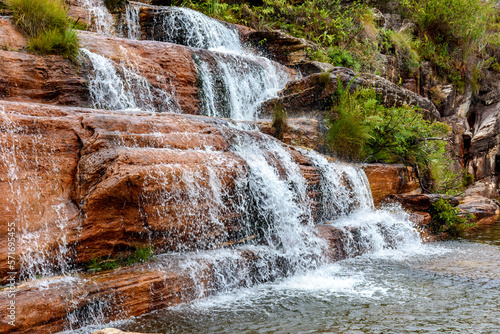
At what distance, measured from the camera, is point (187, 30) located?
34.6ft

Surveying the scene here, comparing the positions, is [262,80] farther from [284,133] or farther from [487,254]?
[487,254]

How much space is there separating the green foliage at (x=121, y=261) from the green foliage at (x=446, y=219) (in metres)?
6.10

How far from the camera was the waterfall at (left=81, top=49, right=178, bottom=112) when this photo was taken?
22.5 feet

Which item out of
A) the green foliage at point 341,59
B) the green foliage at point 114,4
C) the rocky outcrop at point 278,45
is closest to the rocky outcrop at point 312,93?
→ the rocky outcrop at point 278,45

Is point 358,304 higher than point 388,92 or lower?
lower

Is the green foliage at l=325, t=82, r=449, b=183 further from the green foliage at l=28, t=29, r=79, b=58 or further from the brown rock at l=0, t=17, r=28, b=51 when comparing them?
the brown rock at l=0, t=17, r=28, b=51

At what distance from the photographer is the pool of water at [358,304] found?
140 inches

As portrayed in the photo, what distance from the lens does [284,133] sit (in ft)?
25.4

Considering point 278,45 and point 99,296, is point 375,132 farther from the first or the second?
point 99,296

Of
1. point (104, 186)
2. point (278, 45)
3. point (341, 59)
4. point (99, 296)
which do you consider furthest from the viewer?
point (341, 59)

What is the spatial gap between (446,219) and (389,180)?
4.48 feet

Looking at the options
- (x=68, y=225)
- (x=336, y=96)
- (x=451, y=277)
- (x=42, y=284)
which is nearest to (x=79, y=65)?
(x=68, y=225)

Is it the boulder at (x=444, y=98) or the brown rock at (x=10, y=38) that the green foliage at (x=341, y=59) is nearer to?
the boulder at (x=444, y=98)

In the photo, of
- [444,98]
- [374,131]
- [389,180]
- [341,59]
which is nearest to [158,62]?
[374,131]
